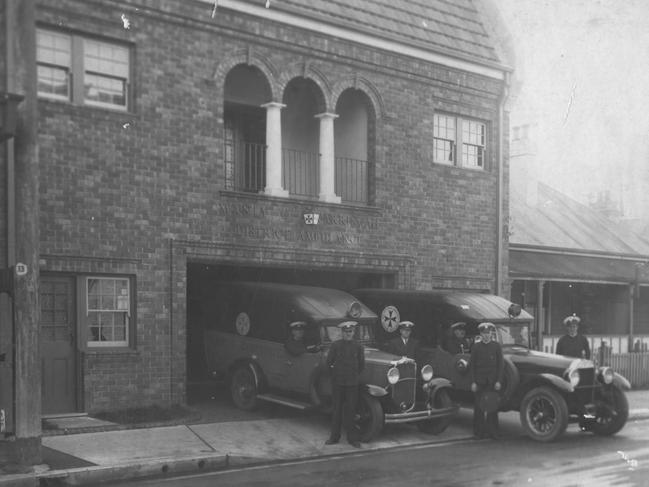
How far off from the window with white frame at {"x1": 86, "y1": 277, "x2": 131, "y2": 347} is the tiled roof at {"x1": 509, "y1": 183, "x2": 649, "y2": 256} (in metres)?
12.4

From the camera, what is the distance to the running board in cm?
1440

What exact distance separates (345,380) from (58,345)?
453 centimetres

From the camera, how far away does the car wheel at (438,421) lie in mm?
14469

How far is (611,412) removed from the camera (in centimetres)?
1450

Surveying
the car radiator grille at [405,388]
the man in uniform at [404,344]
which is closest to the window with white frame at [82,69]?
the man in uniform at [404,344]

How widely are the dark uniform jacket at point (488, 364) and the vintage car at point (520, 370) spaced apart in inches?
11.8

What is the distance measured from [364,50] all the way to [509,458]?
29.9 ft

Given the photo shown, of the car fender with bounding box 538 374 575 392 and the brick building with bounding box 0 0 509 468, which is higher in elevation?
the brick building with bounding box 0 0 509 468

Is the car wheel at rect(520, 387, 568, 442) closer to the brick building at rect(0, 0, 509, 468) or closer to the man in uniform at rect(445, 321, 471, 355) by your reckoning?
the man in uniform at rect(445, 321, 471, 355)

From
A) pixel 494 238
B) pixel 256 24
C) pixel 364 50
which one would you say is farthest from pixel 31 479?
pixel 494 238

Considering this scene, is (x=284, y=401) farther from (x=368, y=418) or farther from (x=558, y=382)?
(x=558, y=382)

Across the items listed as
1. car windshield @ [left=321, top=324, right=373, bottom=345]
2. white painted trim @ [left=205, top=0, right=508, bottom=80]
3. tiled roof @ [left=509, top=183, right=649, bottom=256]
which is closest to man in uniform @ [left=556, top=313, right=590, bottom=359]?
car windshield @ [left=321, top=324, right=373, bottom=345]

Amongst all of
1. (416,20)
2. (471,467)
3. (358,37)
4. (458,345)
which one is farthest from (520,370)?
(416,20)

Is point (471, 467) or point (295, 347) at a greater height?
point (295, 347)
